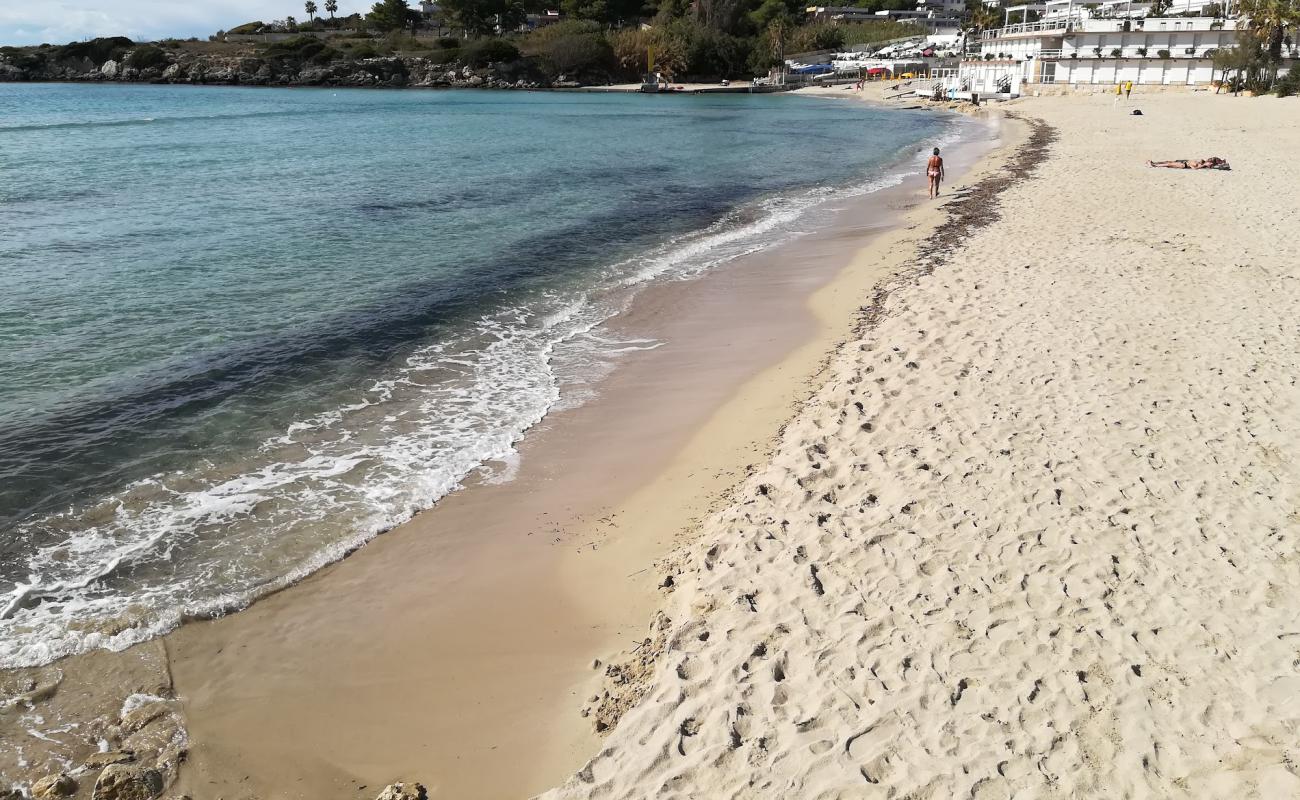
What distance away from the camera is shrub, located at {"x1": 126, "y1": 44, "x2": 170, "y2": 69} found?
4995 inches

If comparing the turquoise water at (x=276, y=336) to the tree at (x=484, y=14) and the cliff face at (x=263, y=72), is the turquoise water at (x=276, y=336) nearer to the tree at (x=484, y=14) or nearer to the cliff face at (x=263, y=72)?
the cliff face at (x=263, y=72)

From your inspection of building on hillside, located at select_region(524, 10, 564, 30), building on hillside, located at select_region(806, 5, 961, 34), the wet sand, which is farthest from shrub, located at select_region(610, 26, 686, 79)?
the wet sand

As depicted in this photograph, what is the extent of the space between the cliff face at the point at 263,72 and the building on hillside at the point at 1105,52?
7718cm

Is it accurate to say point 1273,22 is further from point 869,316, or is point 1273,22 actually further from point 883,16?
point 883,16

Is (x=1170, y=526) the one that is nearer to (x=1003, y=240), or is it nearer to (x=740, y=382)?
(x=740, y=382)

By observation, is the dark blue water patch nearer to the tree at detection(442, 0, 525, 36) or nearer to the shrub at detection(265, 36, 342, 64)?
the shrub at detection(265, 36, 342, 64)

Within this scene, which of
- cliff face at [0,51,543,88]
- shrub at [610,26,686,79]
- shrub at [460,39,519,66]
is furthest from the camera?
shrub at [610,26,686,79]

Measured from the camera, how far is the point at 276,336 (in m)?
14.4

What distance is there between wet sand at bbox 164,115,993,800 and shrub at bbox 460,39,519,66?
135 metres

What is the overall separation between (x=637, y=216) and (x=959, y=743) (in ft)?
74.3

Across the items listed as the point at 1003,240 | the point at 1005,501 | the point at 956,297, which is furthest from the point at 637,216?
the point at 1005,501

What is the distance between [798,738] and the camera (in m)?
5.08

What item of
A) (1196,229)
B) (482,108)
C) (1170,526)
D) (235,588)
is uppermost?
(482,108)

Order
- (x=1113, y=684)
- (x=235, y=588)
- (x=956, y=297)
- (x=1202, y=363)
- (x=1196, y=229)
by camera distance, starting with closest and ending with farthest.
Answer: (x=1113, y=684) < (x=235, y=588) < (x=1202, y=363) < (x=956, y=297) < (x=1196, y=229)
